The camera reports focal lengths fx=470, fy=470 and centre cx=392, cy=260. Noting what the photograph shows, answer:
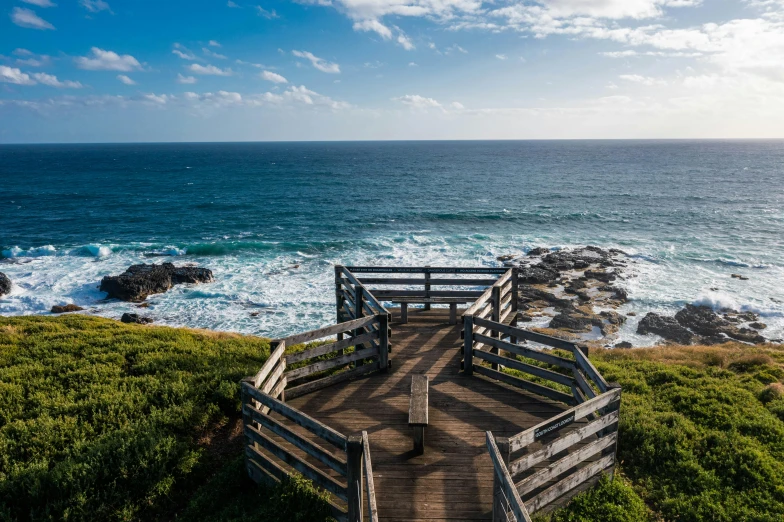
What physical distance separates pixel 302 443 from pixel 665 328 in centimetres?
2502

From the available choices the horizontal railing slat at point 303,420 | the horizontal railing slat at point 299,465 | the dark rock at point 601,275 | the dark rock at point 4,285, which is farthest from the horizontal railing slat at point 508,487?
the dark rock at point 4,285

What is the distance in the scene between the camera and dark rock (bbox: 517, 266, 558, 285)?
1272 inches

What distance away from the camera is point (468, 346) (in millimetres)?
9664

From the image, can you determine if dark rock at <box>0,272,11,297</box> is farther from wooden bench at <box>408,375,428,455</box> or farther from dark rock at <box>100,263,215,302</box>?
wooden bench at <box>408,375,428,455</box>

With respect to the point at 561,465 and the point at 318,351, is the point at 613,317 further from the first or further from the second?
the point at 561,465

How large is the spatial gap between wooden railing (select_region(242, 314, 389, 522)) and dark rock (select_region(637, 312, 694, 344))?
20.8 meters

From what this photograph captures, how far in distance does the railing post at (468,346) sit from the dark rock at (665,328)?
1951 centimetres

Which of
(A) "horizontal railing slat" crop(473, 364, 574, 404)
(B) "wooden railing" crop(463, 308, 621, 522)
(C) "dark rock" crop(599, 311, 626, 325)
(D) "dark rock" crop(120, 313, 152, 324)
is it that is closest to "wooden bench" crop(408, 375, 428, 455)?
(B) "wooden railing" crop(463, 308, 621, 522)

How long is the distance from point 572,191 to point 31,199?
79966 millimetres

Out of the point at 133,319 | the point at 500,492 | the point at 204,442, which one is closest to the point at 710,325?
the point at 500,492

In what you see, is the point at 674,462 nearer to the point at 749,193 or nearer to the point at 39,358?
the point at 39,358

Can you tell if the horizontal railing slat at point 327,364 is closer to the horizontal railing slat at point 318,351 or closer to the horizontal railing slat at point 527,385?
the horizontal railing slat at point 318,351

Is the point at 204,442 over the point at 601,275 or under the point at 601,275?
over

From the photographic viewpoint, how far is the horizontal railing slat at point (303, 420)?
597 centimetres
